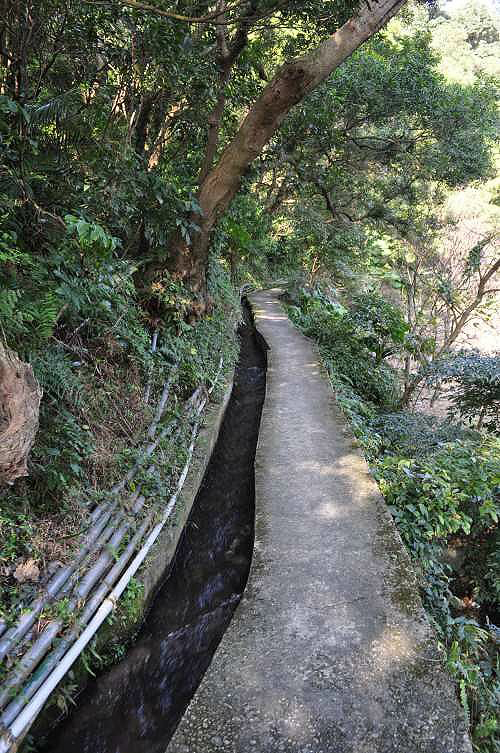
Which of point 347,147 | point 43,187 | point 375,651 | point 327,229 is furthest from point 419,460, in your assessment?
point 327,229

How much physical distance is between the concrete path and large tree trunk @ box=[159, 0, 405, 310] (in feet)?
10.8

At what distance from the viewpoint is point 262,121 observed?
491 cm

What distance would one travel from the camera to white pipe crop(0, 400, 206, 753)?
6.75 feet

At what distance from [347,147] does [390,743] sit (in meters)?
11.7

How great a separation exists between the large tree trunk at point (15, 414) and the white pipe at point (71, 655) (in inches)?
37.5

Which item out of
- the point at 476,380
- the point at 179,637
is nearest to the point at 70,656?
the point at 179,637

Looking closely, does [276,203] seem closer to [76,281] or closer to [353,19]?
[353,19]

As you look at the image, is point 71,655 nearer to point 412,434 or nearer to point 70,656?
point 70,656

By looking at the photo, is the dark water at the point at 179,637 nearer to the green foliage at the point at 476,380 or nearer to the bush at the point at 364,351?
the green foliage at the point at 476,380

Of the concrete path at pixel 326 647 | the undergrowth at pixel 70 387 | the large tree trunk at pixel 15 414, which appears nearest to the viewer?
the concrete path at pixel 326 647

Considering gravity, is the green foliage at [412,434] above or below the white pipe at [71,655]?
below

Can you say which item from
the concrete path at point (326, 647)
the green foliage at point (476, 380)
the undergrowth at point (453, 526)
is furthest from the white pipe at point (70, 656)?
the green foliage at point (476, 380)

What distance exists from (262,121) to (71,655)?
16.7 ft

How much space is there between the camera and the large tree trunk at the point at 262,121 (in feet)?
14.8
